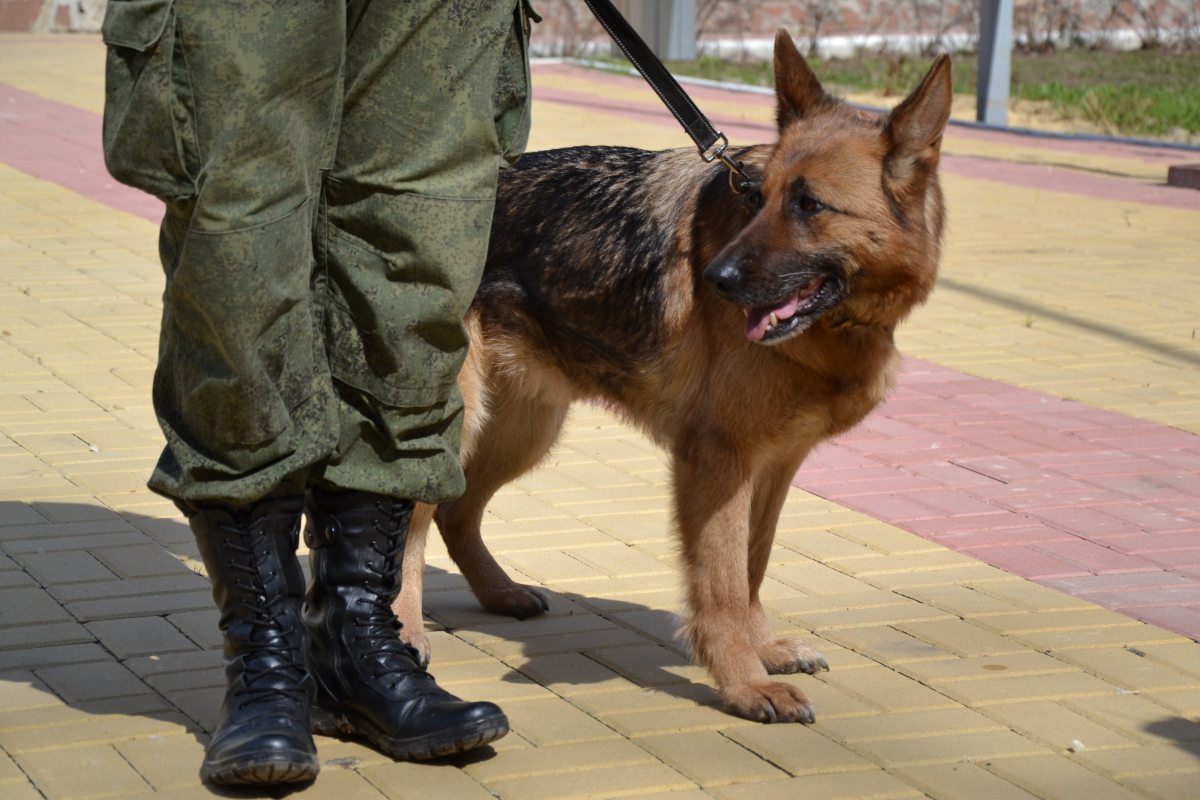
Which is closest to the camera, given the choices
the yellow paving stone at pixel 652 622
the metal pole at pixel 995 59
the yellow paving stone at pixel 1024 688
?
the yellow paving stone at pixel 1024 688

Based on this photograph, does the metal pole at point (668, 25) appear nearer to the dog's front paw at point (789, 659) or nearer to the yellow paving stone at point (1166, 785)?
the dog's front paw at point (789, 659)

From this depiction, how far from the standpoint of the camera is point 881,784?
10.3 feet

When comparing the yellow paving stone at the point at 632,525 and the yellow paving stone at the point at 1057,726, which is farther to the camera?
the yellow paving stone at the point at 632,525

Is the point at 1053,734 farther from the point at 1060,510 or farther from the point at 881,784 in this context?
the point at 1060,510

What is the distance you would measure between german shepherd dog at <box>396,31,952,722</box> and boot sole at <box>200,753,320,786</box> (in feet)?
2.64

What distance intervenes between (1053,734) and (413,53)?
196 cm

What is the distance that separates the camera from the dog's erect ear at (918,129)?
11.7ft

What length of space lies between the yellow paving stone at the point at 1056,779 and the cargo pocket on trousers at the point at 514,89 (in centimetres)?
162

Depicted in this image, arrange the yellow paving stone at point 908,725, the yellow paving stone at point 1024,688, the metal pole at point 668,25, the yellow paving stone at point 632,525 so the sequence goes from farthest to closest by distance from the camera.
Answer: the metal pole at point 668,25, the yellow paving stone at point 632,525, the yellow paving stone at point 1024,688, the yellow paving stone at point 908,725

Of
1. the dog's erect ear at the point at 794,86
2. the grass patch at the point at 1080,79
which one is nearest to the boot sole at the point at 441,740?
the dog's erect ear at the point at 794,86

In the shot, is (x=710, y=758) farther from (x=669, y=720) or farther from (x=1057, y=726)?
(x=1057, y=726)

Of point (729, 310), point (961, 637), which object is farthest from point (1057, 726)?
point (729, 310)

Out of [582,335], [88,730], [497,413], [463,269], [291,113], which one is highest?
[291,113]

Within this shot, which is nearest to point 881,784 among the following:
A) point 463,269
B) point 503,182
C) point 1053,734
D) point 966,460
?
point 1053,734
